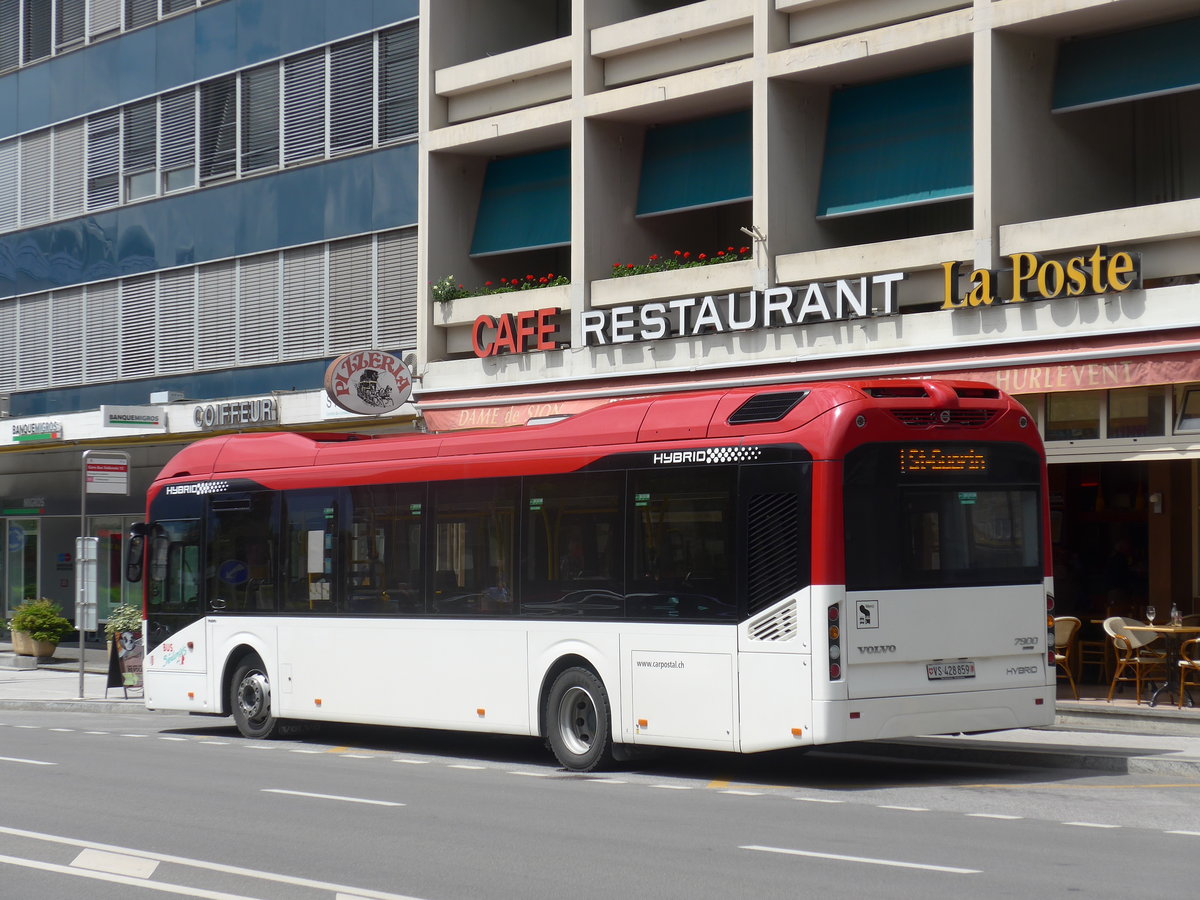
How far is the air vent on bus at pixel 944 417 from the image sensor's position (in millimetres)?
12977

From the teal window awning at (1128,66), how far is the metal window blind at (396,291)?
36.9ft

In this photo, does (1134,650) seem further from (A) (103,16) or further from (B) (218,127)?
(A) (103,16)

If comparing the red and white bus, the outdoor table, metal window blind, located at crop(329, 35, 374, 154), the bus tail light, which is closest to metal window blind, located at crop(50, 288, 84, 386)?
metal window blind, located at crop(329, 35, 374, 154)

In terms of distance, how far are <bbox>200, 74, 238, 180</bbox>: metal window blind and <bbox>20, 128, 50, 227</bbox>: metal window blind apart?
5849mm

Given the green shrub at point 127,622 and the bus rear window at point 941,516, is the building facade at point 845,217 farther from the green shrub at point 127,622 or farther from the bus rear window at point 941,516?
the green shrub at point 127,622

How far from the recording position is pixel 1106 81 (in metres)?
18.4

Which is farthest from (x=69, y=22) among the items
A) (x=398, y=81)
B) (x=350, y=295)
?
(x=350, y=295)

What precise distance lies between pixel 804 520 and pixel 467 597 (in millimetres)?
4062

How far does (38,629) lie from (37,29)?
12765mm

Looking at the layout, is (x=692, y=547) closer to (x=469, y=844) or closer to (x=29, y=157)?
(x=469, y=844)

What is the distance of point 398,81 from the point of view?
27.1 m

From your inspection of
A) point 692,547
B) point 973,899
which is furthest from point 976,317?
point 973,899

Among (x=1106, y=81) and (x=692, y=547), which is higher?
(x=1106, y=81)

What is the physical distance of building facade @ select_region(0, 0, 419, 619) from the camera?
27625mm
